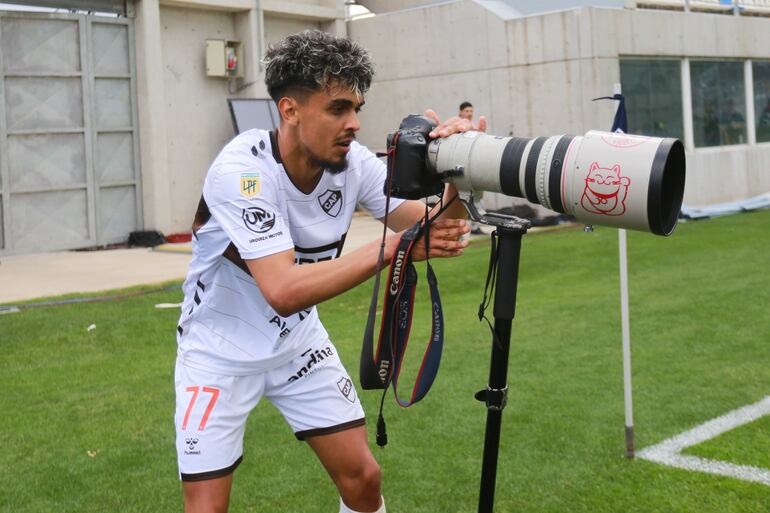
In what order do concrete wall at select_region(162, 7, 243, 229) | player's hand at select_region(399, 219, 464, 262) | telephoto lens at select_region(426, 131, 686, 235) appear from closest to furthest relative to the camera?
telephoto lens at select_region(426, 131, 686, 235) < player's hand at select_region(399, 219, 464, 262) < concrete wall at select_region(162, 7, 243, 229)

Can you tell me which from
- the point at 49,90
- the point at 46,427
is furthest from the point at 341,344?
the point at 49,90

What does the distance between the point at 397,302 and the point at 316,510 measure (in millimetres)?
2129

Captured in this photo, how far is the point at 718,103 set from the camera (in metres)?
19.9

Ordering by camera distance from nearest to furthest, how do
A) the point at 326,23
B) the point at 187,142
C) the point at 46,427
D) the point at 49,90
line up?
the point at 46,427
the point at 49,90
the point at 187,142
the point at 326,23

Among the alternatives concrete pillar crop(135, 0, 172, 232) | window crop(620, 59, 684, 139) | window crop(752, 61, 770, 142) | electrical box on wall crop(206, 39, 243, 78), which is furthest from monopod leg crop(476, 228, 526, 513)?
window crop(752, 61, 770, 142)

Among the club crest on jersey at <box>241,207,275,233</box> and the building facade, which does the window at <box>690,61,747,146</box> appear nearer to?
the building facade

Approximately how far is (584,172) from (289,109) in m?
1.01

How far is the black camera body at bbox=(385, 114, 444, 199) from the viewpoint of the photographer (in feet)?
8.99

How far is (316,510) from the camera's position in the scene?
15.1 feet

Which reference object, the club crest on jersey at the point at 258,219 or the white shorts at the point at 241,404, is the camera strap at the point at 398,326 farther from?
the white shorts at the point at 241,404

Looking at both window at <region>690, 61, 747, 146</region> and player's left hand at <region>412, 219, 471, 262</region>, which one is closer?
player's left hand at <region>412, 219, 471, 262</region>

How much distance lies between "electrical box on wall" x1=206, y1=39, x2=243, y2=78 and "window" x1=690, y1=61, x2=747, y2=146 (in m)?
8.86

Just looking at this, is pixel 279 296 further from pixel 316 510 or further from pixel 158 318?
pixel 158 318

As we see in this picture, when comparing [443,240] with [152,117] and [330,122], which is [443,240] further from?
[152,117]
